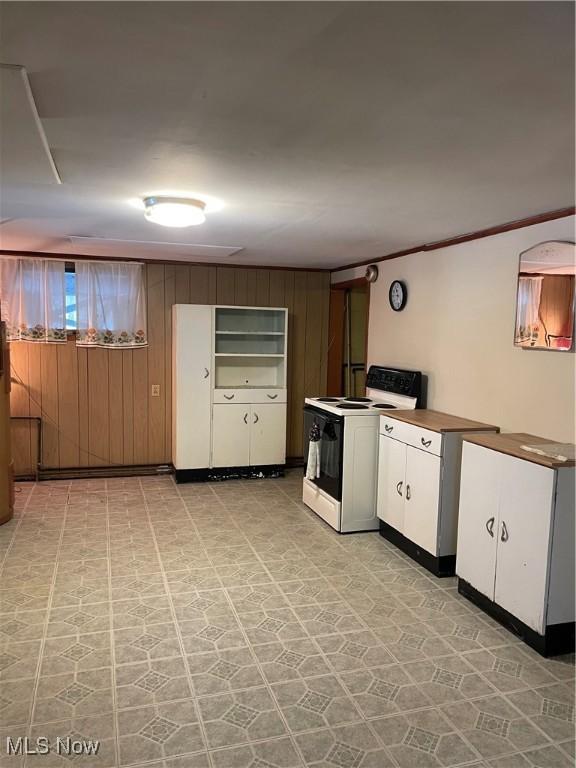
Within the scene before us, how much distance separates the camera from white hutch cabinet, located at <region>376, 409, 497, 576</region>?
11.5 ft

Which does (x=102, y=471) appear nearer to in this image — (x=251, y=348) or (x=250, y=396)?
(x=250, y=396)

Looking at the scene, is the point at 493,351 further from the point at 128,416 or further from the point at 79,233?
the point at 128,416

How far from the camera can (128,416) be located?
19.0 ft

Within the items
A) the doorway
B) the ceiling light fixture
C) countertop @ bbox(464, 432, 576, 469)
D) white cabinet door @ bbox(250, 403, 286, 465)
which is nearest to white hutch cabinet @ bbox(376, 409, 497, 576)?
countertop @ bbox(464, 432, 576, 469)

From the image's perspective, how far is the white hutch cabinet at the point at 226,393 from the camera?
216 inches

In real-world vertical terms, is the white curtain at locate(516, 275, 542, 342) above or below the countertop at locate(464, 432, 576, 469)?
above

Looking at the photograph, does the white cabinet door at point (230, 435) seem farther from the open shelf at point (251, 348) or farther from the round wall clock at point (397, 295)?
the round wall clock at point (397, 295)

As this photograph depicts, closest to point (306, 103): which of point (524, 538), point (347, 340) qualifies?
point (524, 538)

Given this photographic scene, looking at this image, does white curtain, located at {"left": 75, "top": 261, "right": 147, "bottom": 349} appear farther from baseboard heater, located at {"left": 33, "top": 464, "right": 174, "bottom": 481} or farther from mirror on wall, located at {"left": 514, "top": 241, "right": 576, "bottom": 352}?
mirror on wall, located at {"left": 514, "top": 241, "right": 576, "bottom": 352}

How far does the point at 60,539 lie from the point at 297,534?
1708mm

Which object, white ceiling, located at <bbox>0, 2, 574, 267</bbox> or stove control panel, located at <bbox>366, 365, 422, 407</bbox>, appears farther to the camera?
stove control panel, located at <bbox>366, 365, 422, 407</bbox>

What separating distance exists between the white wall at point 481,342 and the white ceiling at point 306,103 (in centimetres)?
53

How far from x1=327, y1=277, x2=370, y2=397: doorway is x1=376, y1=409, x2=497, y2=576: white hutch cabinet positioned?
2.28 metres

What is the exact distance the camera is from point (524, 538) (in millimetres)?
2766
